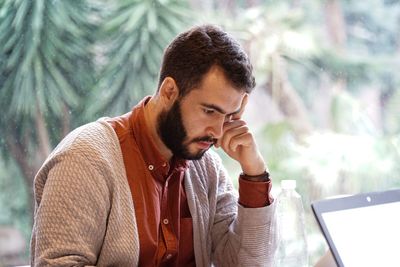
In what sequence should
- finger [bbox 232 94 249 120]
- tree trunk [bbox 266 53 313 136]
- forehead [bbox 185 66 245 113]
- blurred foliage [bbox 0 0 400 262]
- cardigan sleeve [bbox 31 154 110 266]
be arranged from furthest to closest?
tree trunk [bbox 266 53 313 136]
blurred foliage [bbox 0 0 400 262]
finger [bbox 232 94 249 120]
forehead [bbox 185 66 245 113]
cardigan sleeve [bbox 31 154 110 266]

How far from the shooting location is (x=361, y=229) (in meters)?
1.29

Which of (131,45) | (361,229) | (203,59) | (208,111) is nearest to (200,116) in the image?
(208,111)

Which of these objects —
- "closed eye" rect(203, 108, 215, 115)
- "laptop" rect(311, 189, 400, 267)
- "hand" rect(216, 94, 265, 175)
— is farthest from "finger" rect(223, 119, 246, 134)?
"laptop" rect(311, 189, 400, 267)

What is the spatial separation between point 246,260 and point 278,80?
757 mm

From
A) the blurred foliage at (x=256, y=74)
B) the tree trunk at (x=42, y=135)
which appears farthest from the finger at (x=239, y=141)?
the tree trunk at (x=42, y=135)

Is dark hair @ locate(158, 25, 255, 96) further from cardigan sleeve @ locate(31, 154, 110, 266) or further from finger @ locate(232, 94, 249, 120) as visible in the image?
cardigan sleeve @ locate(31, 154, 110, 266)

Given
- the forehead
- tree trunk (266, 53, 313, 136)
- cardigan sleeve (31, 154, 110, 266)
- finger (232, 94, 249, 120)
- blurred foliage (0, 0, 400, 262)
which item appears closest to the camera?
cardigan sleeve (31, 154, 110, 266)

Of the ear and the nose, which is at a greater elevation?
the ear

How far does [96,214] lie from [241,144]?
16.4 inches

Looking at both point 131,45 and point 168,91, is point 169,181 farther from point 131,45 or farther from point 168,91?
point 131,45

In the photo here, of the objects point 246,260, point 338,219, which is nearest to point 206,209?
point 246,260

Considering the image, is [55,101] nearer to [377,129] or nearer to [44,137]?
[44,137]

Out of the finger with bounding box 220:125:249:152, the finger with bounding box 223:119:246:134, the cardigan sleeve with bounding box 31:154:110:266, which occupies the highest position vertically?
the finger with bounding box 223:119:246:134

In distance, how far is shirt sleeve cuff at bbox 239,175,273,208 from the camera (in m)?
1.52
